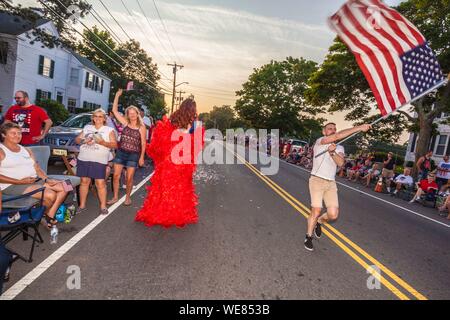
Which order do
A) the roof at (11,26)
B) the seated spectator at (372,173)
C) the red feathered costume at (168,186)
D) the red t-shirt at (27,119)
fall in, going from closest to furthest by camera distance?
the red feathered costume at (168,186), the red t-shirt at (27,119), the seated spectator at (372,173), the roof at (11,26)

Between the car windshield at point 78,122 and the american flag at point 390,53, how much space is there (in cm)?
945

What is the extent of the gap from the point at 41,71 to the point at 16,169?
97.4ft

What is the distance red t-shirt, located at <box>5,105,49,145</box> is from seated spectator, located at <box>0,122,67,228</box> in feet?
8.11

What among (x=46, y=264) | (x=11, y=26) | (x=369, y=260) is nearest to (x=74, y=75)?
(x=11, y=26)

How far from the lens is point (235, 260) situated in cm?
443

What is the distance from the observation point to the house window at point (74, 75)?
3544 centimetres

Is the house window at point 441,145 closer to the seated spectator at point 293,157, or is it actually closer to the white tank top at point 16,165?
the seated spectator at point 293,157

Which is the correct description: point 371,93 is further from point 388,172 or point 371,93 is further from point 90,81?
point 90,81

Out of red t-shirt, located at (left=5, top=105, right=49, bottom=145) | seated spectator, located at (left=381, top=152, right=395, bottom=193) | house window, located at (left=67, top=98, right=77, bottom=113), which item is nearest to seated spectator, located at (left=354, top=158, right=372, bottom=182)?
seated spectator, located at (left=381, top=152, right=395, bottom=193)

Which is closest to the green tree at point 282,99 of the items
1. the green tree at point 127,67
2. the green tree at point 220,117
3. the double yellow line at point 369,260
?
the green tree at point 127,67

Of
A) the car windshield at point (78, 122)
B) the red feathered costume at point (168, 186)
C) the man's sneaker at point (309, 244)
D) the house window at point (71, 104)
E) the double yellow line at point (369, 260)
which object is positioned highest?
the house window at point (71, 104)

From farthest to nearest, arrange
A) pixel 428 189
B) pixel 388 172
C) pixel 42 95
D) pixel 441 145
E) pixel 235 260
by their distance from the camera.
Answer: pixel 42 95
pixel 441 145
pixel 388 172
pixel 428 189
pixel 235 260

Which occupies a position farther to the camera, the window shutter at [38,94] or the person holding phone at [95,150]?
the window shutter at [38,94]

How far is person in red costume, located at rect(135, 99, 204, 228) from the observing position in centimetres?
568
